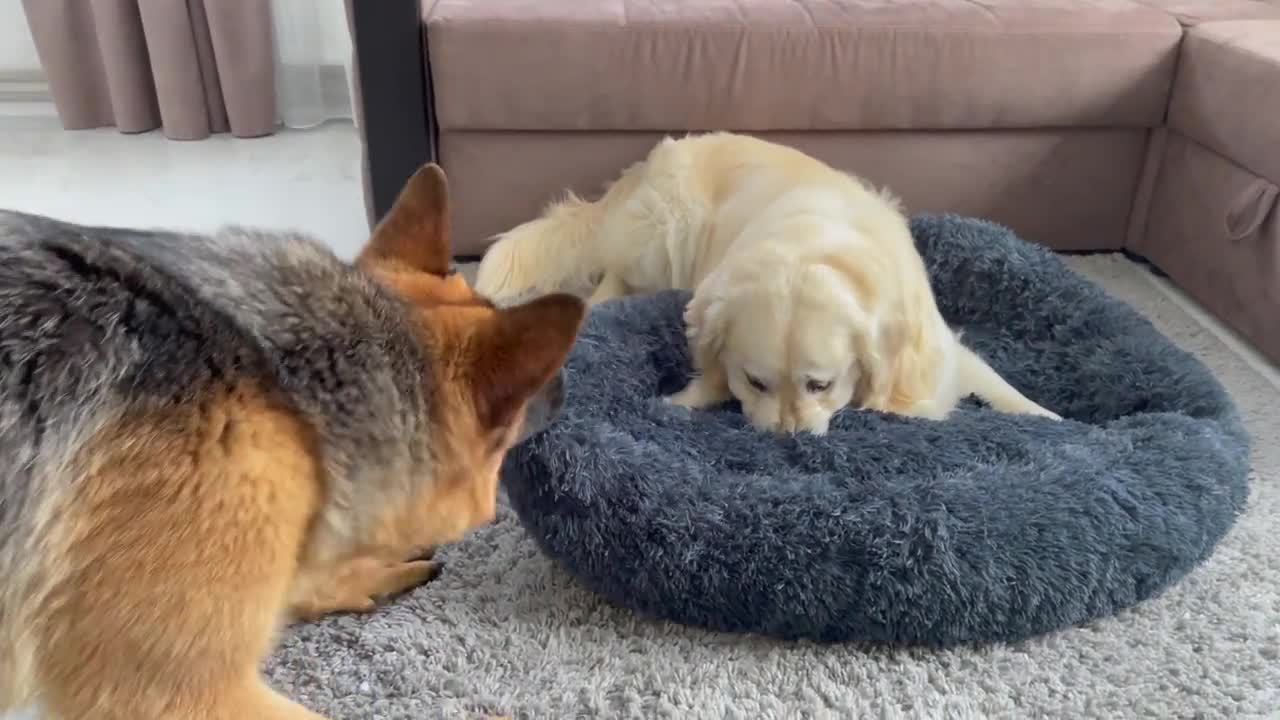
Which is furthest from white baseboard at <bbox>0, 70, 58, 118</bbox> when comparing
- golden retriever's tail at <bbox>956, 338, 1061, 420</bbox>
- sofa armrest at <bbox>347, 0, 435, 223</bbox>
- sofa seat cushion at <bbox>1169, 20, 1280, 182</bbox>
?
sofa seat cushion at <bbox>1169, 20, 1280, 182</bbox>

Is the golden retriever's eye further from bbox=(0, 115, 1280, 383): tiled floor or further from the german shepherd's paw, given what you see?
bbox=(0, 115, 1280, 383): tiled floor

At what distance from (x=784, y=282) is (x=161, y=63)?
316 cm

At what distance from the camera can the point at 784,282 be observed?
2053mm

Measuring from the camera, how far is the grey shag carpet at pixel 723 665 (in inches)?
60.2

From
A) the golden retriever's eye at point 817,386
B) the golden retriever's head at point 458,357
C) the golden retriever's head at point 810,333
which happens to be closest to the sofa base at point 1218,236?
the golden retriever's head at point 810,333

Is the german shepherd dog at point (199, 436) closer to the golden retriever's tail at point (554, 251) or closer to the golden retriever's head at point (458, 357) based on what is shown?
A: the golden retriever's head at point (458, 357)

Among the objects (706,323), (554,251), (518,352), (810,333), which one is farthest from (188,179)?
(518,352)

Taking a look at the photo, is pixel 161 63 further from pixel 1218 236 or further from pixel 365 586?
pixel 1218 236

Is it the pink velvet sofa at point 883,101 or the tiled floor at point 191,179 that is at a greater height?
the pink velvet sofa at point 883,101

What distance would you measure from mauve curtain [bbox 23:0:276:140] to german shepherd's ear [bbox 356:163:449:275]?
3.23m

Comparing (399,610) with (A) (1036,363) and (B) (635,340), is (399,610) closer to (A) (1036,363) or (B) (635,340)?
(B) (635,340)

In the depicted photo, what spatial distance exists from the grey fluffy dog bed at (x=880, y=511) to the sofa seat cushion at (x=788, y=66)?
1.05 m

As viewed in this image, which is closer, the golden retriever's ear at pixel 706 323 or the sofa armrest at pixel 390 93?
the golden retriever's ear at pixel 706 323

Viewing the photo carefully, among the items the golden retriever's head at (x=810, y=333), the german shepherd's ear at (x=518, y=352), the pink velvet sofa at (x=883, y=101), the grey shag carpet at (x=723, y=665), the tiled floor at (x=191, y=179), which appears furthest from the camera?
the tiled floor at (x=191, y=179)
